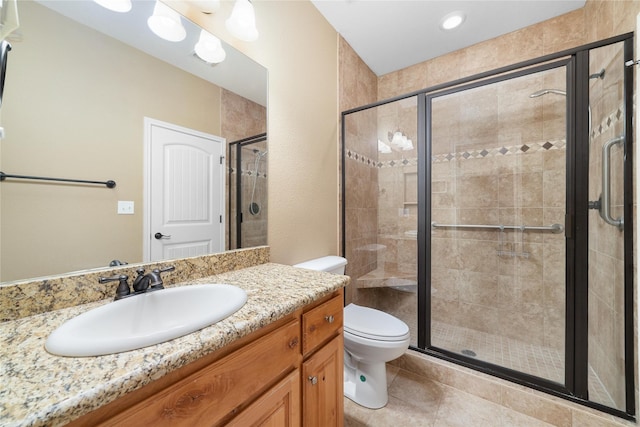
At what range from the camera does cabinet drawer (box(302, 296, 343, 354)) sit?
0.86 metres

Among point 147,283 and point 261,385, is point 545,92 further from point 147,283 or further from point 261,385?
point 147,283

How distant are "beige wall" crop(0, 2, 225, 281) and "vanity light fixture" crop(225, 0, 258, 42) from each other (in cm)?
40

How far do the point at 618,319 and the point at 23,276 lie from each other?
2.42m

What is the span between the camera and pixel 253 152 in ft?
4.41

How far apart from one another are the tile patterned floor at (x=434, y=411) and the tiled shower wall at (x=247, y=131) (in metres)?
1.14

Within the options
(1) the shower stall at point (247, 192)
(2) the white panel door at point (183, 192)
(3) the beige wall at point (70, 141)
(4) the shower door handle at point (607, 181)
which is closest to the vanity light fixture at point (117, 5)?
(3) the beige wall at point (70, 141)

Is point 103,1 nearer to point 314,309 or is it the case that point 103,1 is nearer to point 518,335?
point 314,309

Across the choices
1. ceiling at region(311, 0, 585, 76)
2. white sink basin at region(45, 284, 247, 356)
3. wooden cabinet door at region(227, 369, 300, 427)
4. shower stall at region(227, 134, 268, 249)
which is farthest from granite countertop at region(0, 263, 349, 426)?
ceiling at region(311, 0, 585, 76)

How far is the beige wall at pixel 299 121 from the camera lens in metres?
1.44

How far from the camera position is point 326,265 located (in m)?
1.62

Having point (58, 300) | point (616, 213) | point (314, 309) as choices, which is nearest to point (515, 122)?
point (616, 213)

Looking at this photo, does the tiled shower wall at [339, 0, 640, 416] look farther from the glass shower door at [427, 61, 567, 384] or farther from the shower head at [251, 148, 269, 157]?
the shower head at [251, 148, 269, 157]

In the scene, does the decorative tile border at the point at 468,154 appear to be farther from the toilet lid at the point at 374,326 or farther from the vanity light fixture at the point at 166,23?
the vanity light fixture at the point at 166,23

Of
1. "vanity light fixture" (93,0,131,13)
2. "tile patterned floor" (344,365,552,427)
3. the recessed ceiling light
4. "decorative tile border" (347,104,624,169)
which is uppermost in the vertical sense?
Result: the recessed ceiling light
